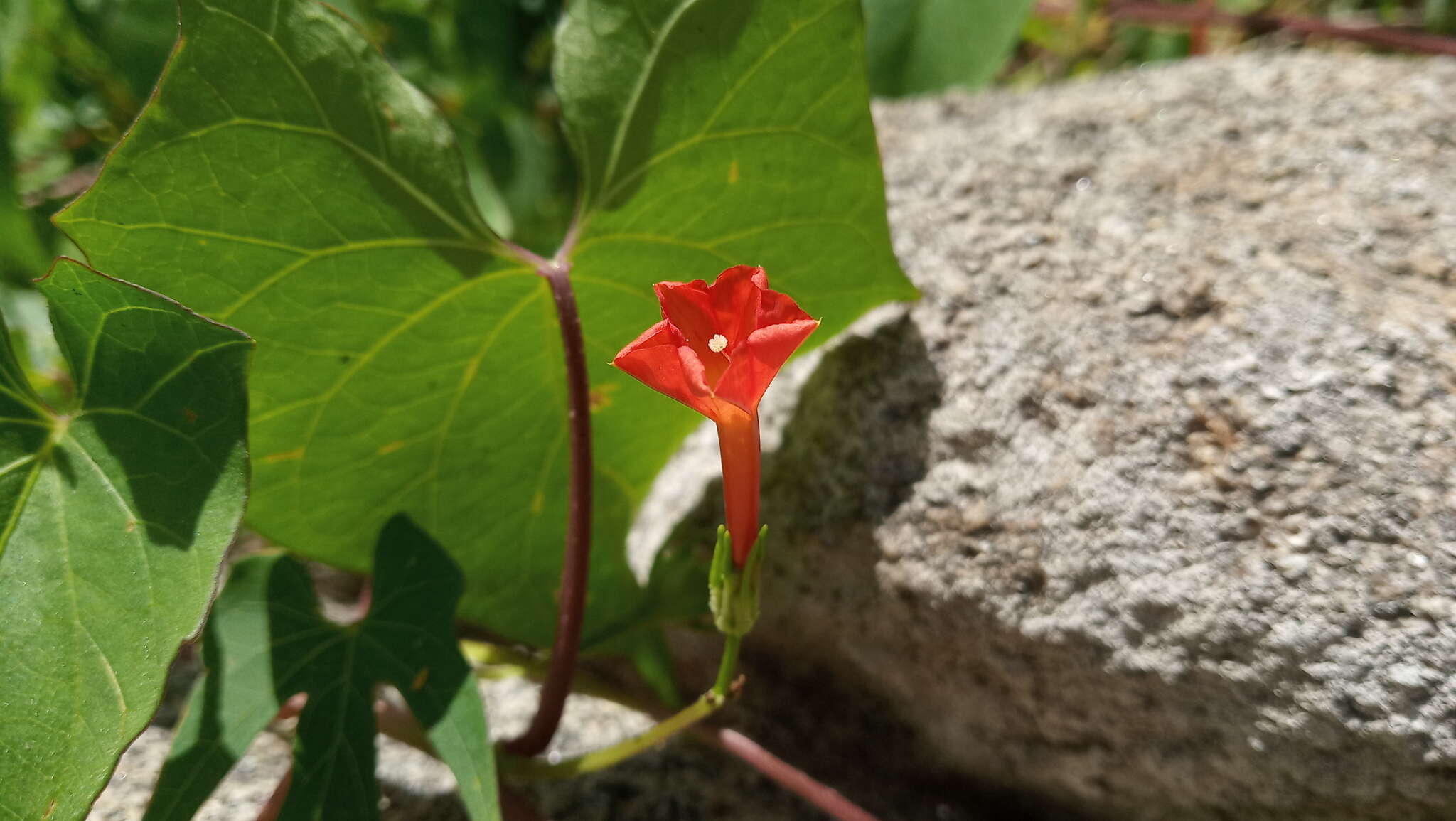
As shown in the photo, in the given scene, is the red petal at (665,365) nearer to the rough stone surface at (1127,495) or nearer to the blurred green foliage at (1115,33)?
the rough stone surface at (1127,495)

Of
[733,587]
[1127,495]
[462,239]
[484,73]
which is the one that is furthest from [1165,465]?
[484,73]

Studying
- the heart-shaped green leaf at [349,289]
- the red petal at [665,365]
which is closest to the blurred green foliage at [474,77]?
the heart-shaped green leaf at [349,289]

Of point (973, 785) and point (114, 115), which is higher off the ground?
point (114, 115)

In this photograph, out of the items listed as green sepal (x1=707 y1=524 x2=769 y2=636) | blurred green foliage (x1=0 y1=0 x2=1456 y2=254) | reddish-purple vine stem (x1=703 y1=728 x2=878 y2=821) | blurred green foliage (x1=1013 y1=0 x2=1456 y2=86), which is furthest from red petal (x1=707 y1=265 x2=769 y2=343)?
blurred green foliage (x1=1013 y1=0 x2=1456 y2=86)

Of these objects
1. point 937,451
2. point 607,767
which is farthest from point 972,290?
point 607,767

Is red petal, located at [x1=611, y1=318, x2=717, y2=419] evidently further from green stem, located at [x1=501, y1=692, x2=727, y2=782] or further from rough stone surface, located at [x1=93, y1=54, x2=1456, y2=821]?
rough stone surface, located at [x1=93, y1=54, x2=1456, y2=821]

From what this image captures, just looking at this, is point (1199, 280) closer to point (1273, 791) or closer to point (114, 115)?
point (1273, 791)

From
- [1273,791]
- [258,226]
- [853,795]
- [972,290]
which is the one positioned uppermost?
[258,226]
